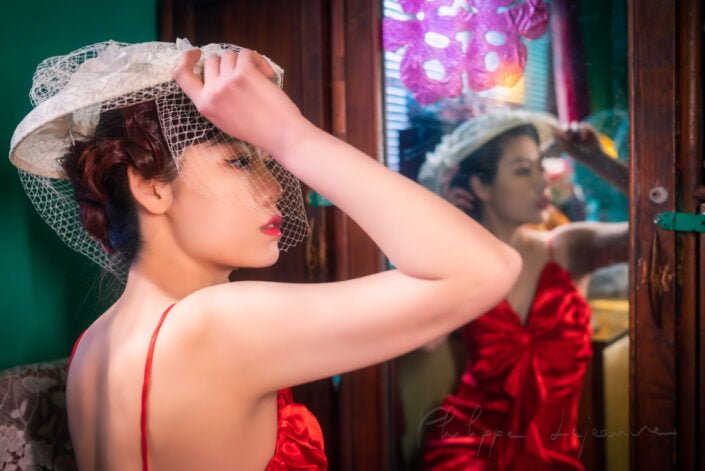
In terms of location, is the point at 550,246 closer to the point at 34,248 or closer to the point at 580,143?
the point at 580,143

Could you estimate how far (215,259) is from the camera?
3.33ft

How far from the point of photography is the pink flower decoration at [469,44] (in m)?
1.64

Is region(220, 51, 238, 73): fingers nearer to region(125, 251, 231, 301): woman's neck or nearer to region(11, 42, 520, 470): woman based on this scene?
region(11, 42, 520, 470): woman

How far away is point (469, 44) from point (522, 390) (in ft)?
2.81

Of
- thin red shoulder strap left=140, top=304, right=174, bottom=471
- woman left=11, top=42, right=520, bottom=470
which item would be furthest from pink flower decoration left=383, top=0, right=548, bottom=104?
thin red shoulder strap left=140, top=304, right=174, bottom=471

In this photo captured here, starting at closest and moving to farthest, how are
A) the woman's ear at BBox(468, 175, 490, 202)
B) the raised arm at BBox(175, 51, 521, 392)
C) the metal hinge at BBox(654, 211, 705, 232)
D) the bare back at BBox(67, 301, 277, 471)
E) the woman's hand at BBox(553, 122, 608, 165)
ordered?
the raised arm at BBox(175, 51, 521, 392), the bare back at BBox(67, 301, 277, 471), the metal hinge at BBox(654, 211, 705, 232), the woman's hand at BBox(553, 122, 608, 165), the woman's ear at BBox(468, 175, 490, 202)

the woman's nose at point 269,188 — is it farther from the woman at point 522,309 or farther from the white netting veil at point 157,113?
the woman at point 522,309

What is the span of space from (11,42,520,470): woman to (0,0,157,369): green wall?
0.50 m

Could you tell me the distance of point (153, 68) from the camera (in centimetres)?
95

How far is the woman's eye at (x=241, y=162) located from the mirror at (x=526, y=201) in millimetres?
812

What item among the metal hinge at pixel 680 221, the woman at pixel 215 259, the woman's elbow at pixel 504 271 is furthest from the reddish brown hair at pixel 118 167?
the metal hinge at pixel 680 221

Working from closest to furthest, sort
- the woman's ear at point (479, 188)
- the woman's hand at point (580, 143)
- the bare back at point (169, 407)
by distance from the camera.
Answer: the bare back at point (169, 407)
the woman's hand at point (580, 143)
the woman's ear at point (479, 188)

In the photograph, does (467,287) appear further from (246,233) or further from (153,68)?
(153,68)

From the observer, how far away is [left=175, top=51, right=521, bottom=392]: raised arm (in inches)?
30.9
